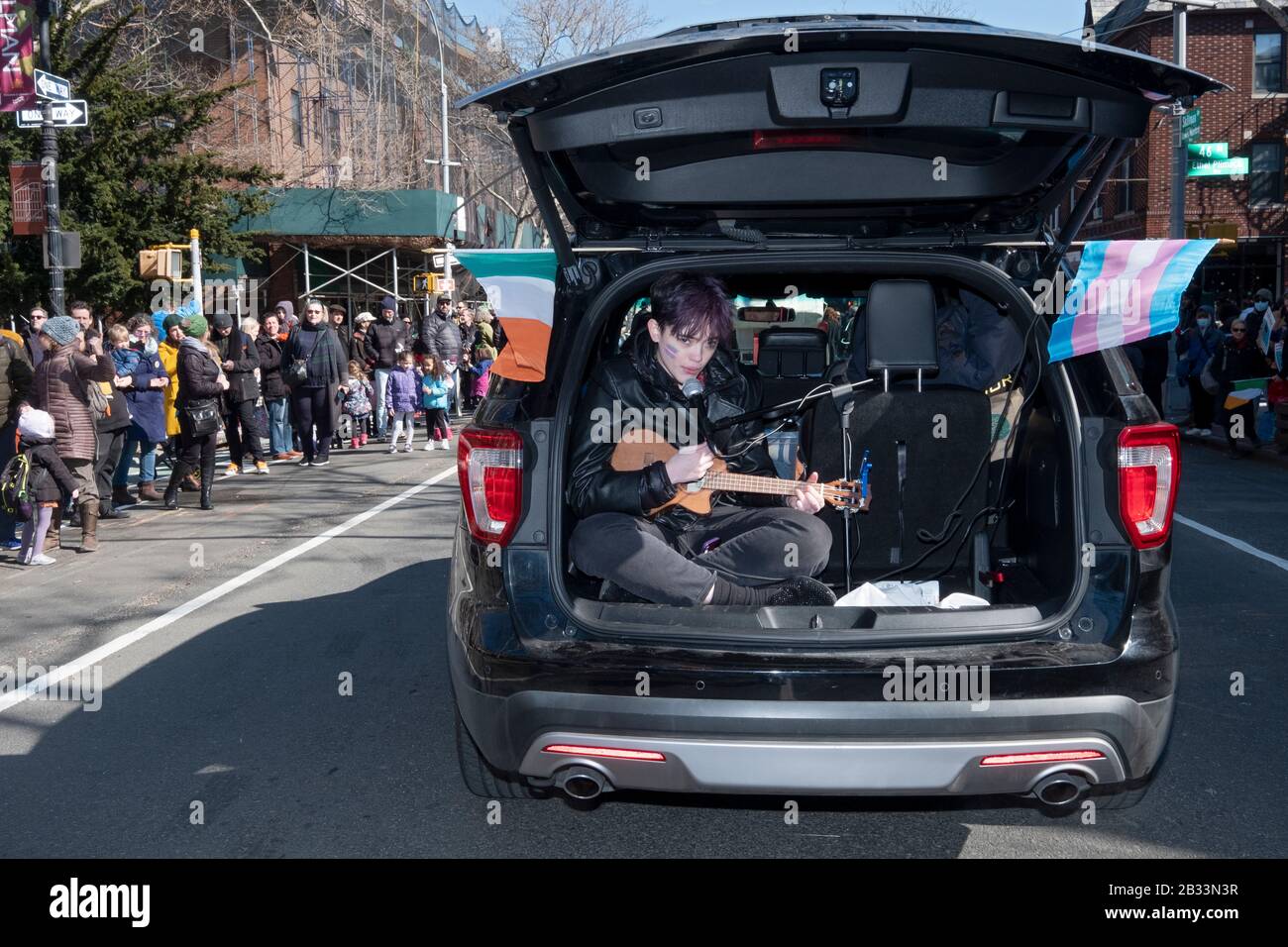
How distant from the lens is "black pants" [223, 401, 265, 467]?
14.8 metres

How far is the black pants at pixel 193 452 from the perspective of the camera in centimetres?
1198

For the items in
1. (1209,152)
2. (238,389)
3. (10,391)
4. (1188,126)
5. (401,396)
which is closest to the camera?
(10,391)

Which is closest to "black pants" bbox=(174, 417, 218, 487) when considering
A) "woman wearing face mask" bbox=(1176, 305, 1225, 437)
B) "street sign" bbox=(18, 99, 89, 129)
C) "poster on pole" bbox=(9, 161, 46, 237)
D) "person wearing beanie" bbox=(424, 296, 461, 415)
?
"street sign" bbox=(18, 99, 89, 129)

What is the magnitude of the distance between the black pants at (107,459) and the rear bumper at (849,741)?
9.29 metres

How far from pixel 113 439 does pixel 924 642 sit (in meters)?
9.87

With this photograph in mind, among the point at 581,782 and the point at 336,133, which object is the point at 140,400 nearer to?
the point at 581,782

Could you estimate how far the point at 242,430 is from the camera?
15.5 metres

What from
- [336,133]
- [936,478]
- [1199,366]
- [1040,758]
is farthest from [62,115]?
[336,133]

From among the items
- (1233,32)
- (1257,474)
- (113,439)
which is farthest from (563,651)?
(1233,32)

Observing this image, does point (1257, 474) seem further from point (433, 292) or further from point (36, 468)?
point (433, 292)

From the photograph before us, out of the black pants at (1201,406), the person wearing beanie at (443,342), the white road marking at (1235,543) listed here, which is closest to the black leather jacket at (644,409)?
the white road marking at (1235,543)

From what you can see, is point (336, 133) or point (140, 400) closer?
point (140, 400)

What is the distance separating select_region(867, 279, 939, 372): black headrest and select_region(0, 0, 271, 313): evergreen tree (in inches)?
762

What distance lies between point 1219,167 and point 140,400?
3589 cm
